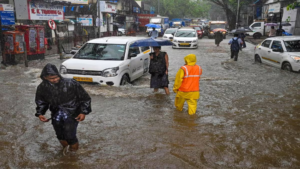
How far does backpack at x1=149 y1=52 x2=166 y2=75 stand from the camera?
7.29 meters

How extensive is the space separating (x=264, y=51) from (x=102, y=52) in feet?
26.0

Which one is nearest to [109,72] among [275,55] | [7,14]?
[275,55]

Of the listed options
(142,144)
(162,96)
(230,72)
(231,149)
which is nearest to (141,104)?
(162,96)

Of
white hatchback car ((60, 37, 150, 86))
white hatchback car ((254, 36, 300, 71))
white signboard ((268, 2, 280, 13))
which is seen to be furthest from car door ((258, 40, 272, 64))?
white signboard ((268, 2, 280, 13))

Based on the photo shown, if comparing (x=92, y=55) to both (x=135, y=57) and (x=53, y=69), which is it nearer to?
(x=135, y=57)

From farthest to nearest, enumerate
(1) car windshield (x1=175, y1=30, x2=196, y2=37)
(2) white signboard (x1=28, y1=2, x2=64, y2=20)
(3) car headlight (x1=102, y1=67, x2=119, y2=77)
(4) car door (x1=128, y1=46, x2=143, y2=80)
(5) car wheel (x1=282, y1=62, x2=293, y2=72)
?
(1) car windshield (x1=175, y1=30, x2=196, y2=37), (2) white signboard (x1=28, y1=2, x2=64, y2=20), (5) car wheel (x1=282, y1=62, x2=293, y2=72), (4) car door (x1=128, y1=46, x2=143, y2=80), (3) car headlight (x1=102, y1=67, x2=119, y2=77)

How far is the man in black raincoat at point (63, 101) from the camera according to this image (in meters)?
3.56

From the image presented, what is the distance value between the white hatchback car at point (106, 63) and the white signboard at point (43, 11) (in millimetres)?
11162

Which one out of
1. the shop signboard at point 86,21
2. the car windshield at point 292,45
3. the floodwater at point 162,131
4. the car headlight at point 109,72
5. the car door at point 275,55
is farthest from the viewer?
the shop signboard at point 86,21

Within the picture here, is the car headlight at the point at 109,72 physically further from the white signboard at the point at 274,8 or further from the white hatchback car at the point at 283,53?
the white signboard at the point at 274,8

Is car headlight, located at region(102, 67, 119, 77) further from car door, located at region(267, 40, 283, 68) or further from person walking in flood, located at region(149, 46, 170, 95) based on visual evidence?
car door, located at region(267, 40, 283, 68)

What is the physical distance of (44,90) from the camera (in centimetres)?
359

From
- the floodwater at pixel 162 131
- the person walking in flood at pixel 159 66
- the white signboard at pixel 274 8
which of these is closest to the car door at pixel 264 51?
the floodwater at pixel 162 131

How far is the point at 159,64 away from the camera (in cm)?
730
